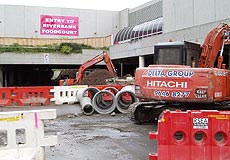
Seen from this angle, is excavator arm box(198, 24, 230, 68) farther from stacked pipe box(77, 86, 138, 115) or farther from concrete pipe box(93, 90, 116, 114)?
concrete pipe box(93, 90, 116, 114)

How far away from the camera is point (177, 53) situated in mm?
10742

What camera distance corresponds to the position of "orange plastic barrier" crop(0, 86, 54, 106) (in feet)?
63.0

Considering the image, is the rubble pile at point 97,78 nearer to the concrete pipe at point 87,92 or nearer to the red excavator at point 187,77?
the concrete pipe at point 87,92

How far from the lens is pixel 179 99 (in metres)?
9.91

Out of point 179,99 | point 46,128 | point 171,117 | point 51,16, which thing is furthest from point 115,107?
point 51,16

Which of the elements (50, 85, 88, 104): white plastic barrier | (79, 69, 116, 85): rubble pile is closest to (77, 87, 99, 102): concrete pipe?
(50, 85, 88, 104): white plastic barrier

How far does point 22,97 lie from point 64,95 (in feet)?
6.93

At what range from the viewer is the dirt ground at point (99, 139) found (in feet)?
25.8

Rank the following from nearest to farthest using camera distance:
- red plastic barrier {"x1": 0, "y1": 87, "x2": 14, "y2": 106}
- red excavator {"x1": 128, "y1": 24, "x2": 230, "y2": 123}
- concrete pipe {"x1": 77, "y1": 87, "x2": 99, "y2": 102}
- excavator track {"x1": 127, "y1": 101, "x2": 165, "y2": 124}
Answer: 1. red excavator {"x1": 128, "y1": 24, "x2": 230, "y2": 123}
2. excavator track {"x1": 127, "y1": 101, "x2": 165, "y2": 124}
3. concrete pipe {"x1": 77, "y1": 87, "x2": 99, "y2": 102}
4. red plastic barrier {"x1": 0, "y1": 87, "x2": 14, "y2": 106}

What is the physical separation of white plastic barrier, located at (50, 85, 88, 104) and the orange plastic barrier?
21.4 inches

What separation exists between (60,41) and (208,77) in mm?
36879

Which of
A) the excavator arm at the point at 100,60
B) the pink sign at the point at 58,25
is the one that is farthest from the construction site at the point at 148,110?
the pink sign at the point at 58,25

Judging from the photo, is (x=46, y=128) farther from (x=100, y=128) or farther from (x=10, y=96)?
(x=10, y=96)

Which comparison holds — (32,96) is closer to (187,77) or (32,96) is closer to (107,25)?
(187,77)
